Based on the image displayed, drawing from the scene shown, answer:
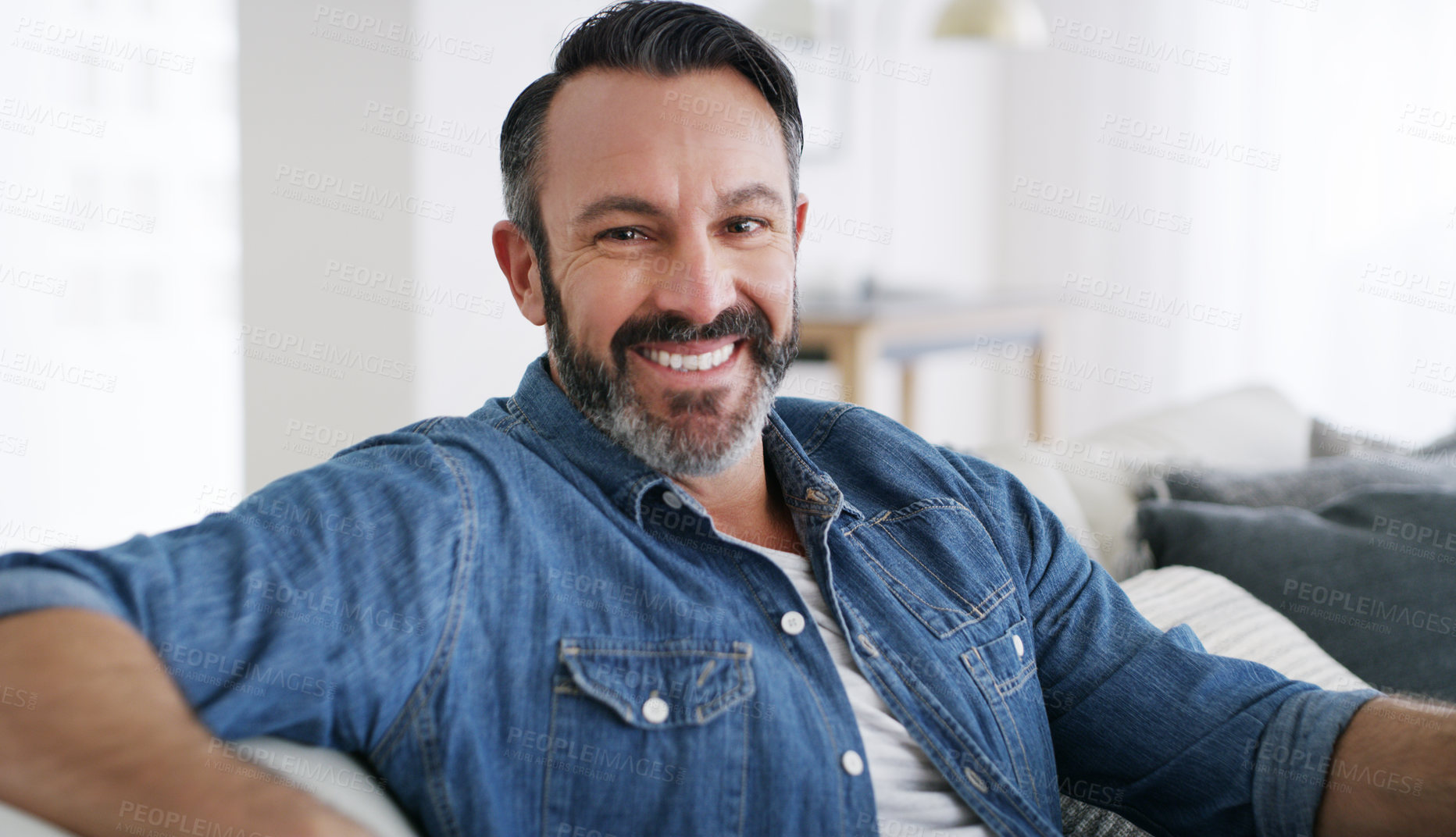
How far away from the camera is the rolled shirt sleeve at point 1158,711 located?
3.55ft

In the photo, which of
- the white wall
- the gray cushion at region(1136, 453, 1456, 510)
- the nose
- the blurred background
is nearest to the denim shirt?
the nose

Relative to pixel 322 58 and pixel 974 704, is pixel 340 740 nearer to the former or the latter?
pixel 974 704

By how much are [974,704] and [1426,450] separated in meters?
1.68

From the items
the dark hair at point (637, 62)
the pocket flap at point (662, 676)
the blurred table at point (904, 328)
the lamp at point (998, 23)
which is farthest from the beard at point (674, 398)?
the lamp at point (998, 23)

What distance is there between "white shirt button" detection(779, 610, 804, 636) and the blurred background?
1985mm

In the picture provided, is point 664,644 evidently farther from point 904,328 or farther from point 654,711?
point 904,328

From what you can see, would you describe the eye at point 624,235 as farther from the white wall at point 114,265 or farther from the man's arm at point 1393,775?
the white wall at point 114,265

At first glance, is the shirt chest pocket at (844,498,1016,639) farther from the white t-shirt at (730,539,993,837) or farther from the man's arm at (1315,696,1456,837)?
the man's arm at (1315,696,1456,837)

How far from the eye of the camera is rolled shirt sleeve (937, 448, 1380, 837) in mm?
1082

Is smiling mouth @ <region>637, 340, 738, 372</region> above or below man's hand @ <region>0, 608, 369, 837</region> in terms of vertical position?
above

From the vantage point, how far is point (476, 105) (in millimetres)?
3607

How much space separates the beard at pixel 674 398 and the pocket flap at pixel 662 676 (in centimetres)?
23

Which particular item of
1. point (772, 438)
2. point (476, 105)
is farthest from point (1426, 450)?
point (476, 105)

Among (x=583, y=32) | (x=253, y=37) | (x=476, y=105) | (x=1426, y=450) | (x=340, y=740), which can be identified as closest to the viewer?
(x=340, y=740)
